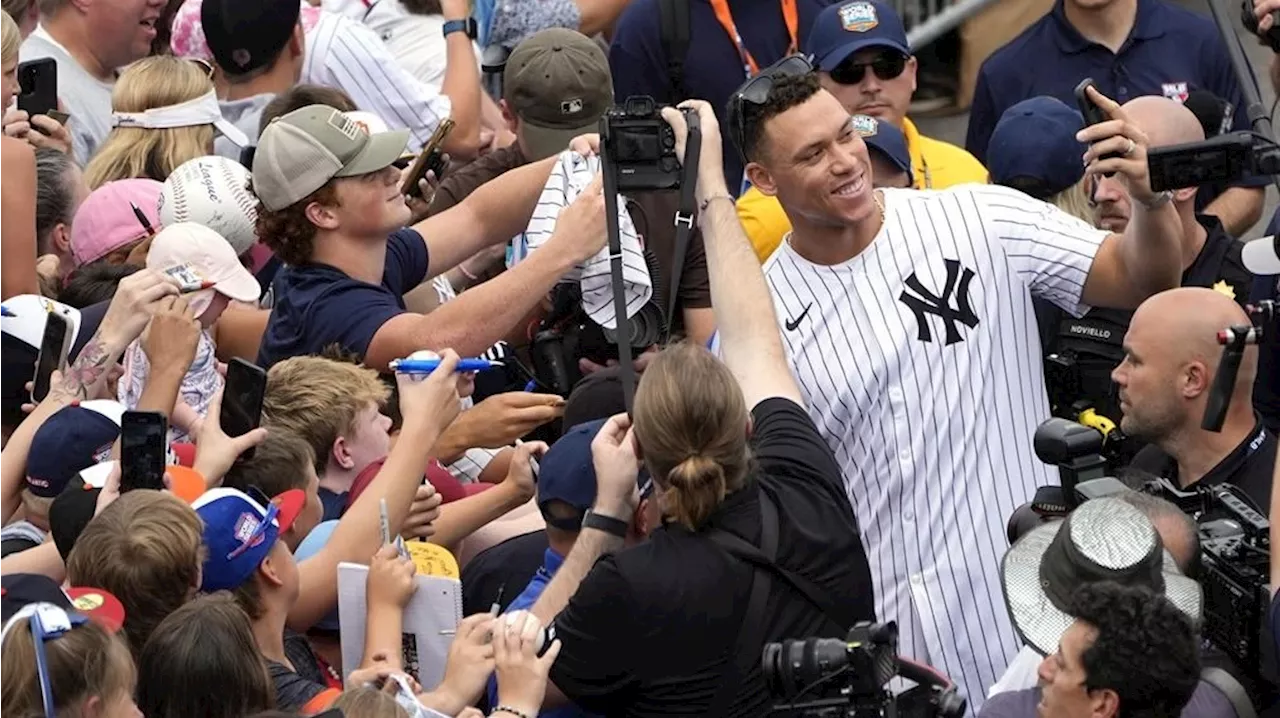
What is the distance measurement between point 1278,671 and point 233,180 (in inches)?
136

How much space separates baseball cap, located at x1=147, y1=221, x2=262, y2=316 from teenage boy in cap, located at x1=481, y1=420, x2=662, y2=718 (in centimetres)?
128

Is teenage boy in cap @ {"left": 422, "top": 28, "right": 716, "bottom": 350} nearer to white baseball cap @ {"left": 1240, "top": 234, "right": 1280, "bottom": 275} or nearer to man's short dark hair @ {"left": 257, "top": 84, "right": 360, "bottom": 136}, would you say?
man's short dark hair @ {"left": 257, "top": 84, "right": 360, "bottom": 136}

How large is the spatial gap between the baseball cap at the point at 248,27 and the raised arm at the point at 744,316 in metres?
2.73

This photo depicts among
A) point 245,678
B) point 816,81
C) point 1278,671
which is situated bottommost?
point 1278,671

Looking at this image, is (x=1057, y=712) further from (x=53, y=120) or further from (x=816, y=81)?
(x=53, y=120)

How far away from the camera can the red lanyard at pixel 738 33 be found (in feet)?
24.8

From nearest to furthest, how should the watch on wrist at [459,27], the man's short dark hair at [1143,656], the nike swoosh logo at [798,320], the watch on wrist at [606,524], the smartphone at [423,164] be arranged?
the man's short dark hair at [1143,656], the watch on wrist at [606,524], the nike swoosh logo at [798,320], the smartphone at [423,164], the watch on wrist at [459,27]

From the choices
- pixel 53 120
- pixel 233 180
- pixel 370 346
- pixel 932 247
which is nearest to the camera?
pixel 932 247

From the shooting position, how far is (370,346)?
18.3 feet

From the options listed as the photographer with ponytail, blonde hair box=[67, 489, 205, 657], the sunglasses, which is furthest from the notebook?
the sunglasses

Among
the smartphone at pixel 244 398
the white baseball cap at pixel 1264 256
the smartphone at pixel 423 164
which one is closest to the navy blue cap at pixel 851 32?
the smartphone at pixel 423 164

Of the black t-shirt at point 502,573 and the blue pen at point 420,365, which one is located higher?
the blue pen at point 420,365

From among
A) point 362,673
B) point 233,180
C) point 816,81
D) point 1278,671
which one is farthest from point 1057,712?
point 233,180

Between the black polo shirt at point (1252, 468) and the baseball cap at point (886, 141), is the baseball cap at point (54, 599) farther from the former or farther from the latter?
the baseball cap at point (886, 141)
